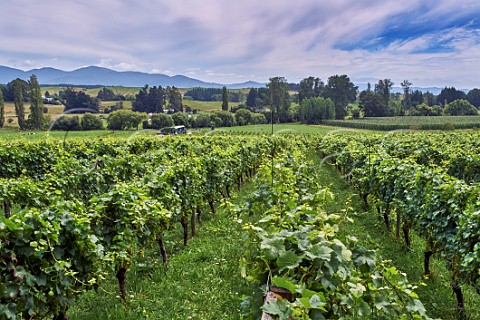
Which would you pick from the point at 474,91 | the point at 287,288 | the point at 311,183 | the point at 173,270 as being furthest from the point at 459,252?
the point at 474,91

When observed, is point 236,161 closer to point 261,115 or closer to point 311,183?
point 311,183

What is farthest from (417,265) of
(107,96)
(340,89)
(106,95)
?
(106,95)

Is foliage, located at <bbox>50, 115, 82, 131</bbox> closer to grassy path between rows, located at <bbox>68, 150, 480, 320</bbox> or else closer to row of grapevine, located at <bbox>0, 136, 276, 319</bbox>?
row of grapevine, located at <bbox>0, 136, 276, 319</bbox>

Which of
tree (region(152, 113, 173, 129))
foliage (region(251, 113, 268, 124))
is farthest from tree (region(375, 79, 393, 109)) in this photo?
tree (region(152, 113, 173, 129))

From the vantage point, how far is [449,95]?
11719 cm

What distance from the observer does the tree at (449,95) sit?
117 metres

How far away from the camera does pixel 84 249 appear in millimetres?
4445

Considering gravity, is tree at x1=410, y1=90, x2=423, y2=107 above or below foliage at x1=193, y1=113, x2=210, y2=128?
above

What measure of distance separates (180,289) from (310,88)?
12364 centimetres

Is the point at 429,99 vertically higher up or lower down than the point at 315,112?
higher up

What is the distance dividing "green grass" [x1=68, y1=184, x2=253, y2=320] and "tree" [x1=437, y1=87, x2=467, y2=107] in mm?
133705

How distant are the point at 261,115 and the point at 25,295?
7332 centimetres

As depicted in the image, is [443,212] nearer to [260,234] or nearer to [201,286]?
[260,234]

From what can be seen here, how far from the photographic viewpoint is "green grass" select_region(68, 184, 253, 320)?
17.7 ft
